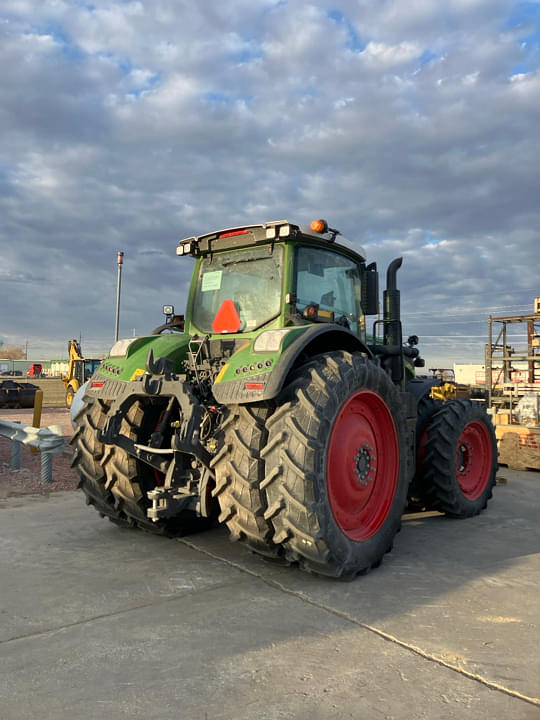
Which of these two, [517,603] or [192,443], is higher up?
[192,443]

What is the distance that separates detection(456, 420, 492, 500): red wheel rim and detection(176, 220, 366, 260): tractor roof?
91.4 inches

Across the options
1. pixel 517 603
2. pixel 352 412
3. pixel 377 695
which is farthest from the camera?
pixel 352 412

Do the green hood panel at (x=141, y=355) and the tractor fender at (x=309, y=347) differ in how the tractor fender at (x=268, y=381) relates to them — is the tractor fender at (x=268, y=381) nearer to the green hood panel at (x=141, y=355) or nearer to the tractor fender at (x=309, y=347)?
the tractor fender at (x=309, y=347)

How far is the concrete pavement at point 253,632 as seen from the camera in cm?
233

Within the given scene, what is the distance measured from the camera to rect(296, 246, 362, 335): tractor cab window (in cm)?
469

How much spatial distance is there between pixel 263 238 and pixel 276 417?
1.65 meters

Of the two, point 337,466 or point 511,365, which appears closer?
point 337,466

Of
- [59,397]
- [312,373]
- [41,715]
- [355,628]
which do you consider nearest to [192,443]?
[312,373]

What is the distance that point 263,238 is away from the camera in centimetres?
462

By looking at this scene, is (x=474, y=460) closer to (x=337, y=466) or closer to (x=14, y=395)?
(x=337, y=466)

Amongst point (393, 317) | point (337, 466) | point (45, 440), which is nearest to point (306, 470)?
point (337, 466)

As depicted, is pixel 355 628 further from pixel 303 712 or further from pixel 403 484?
pixel 403 484

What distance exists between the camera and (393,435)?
455 cm

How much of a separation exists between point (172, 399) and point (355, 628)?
2106 millimetres
